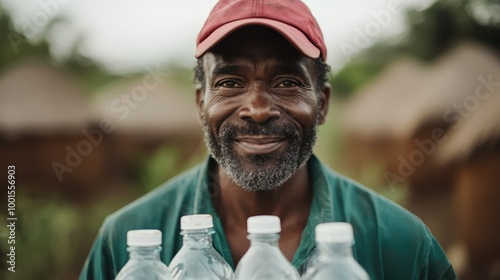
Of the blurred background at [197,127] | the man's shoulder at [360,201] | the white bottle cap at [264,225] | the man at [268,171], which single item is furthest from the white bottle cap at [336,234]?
the blurred background at [197,127]

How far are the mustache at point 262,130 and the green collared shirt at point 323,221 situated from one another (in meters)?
0.28

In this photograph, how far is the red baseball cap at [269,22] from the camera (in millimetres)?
1901

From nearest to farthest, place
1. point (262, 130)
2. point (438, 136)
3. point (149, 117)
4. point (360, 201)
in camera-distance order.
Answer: point (262, 130) < point (360, 201) < point (438, 136) < point (149, 117)

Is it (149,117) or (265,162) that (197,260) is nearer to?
(265,162)

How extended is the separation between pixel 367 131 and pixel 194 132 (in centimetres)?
112

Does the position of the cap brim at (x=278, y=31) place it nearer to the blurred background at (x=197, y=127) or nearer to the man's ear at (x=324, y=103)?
the man's ear at (x=324, y=103)

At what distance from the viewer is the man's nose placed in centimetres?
186

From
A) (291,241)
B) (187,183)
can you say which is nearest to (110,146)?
(187,183)

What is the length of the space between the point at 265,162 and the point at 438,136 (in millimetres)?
2550

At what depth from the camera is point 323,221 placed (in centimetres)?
203

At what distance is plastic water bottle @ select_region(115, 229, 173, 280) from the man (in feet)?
1.68

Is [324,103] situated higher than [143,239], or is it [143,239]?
[324,103]

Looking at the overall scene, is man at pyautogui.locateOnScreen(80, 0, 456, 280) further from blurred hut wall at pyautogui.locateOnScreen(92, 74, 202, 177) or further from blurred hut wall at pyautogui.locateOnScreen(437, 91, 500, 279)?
blurred hut wall at pyautogui.locateOnScreen(437, 91, 500, 279)

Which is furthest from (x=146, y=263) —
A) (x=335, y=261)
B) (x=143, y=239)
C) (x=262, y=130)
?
(x=262, y=130)
